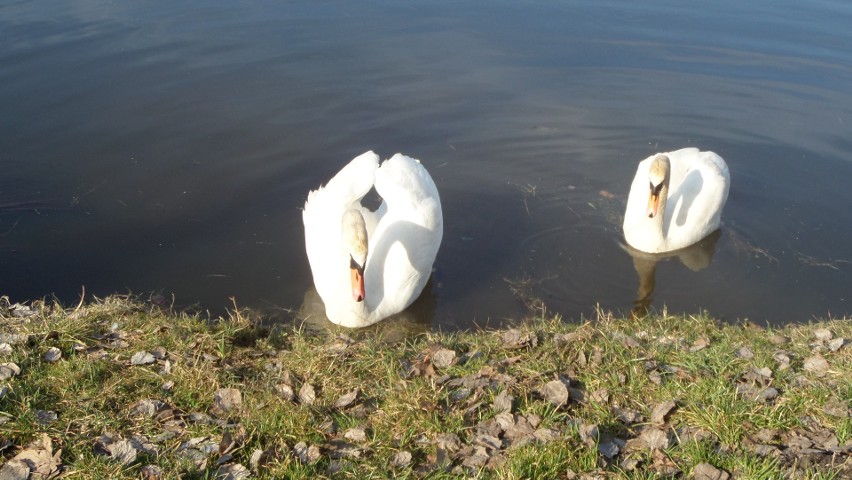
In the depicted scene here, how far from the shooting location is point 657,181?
320 inches

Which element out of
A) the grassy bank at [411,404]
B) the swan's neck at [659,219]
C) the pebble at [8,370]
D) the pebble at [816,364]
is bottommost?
the swan's neck at [659,219]

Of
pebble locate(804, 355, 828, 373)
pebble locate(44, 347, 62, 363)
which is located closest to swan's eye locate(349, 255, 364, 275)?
pebble locate(44, 347, 62, 363)

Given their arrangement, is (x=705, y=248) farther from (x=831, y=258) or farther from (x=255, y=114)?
(x=255, y=114)

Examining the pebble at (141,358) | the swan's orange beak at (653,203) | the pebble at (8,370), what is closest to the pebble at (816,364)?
the swan's orange beak at (653,203)

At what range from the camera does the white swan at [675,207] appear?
27.5ft

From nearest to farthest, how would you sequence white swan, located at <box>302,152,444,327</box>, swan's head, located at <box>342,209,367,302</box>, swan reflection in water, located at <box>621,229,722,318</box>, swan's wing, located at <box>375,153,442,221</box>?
swan's head, located at <box>342,209,367,302</box> < white swan, located at <box>302,152,444,327</box> < swan's wing, located at <box>375,153,442,221</box> < swan reflection in water, located at <box>621,229,722,318</box>

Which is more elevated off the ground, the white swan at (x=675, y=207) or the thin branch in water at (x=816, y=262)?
→ the white swan at (x=675, y=207)

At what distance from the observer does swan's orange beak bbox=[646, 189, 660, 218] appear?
26.9 feet

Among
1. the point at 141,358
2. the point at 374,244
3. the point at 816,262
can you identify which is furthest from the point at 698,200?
the point at 141,358

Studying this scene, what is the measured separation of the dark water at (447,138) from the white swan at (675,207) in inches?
9.1

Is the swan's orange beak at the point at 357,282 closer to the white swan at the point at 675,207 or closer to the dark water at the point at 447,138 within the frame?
the dark water at the point at 447,138

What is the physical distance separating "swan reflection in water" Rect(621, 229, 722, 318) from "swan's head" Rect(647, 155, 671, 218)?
506 millimetres

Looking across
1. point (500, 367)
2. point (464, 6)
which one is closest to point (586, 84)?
point (464, 6)

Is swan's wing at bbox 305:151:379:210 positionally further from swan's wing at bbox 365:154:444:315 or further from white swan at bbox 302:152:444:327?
swan's wing at bbox 365:154:444:315
